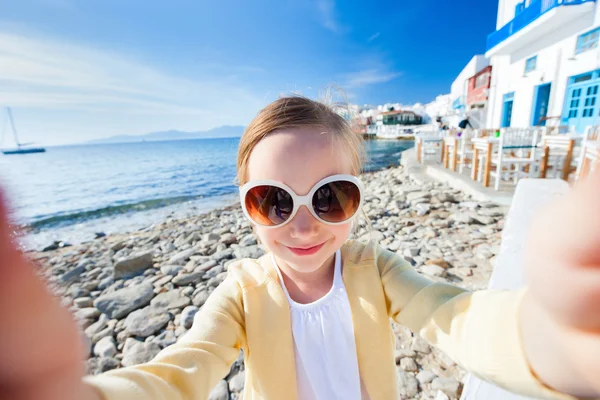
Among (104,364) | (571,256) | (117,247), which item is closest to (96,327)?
(104,364)

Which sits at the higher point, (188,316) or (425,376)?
(425,376)

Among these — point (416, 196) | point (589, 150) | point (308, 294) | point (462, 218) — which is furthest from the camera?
point (416, 196)

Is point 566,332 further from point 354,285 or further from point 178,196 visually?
point 178,196

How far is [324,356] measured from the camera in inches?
41.6

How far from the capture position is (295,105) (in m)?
1.15

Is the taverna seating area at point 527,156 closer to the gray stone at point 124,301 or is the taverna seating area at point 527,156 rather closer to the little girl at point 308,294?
the little girl at point 308,294

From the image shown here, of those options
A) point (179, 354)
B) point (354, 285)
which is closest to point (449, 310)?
point (354, 285)

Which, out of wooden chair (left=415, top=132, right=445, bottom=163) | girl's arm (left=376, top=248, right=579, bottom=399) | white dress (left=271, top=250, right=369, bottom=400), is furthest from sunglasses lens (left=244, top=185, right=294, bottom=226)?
wooden chair (left=415, top=132, right=445, bottom=163)

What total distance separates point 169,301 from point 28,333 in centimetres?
312

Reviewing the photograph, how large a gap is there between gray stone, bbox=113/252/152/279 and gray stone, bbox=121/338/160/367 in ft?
6.25

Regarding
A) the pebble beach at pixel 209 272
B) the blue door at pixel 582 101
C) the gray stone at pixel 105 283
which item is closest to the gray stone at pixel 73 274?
the pebble beach at pixel 209 272

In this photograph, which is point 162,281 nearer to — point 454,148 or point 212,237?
point 212,237

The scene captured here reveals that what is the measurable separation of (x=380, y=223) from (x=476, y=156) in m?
3.07

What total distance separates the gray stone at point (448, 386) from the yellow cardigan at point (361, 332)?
93cm
